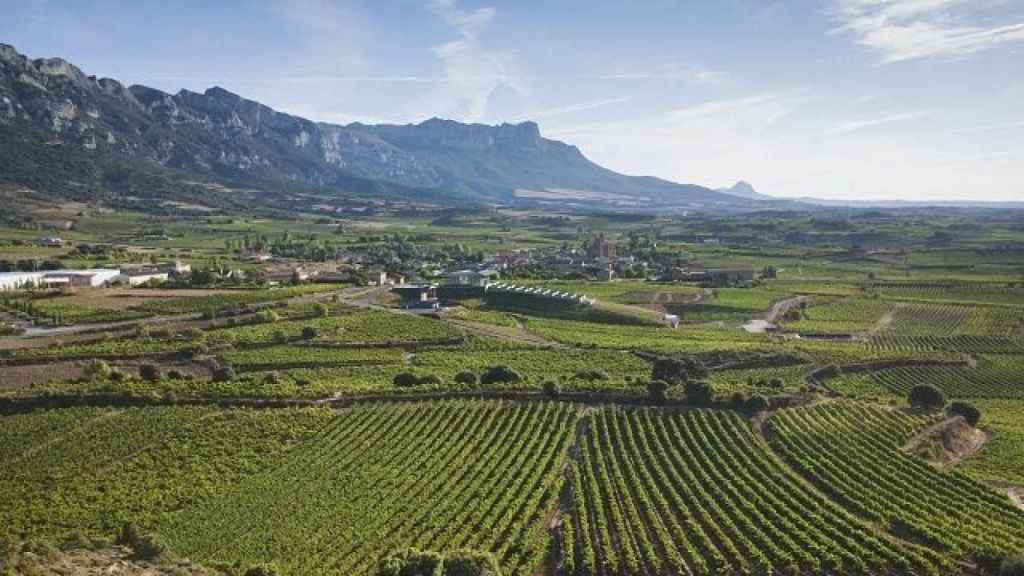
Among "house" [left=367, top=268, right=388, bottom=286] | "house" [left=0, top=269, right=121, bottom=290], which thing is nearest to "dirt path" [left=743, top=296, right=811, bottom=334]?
"house" [left=367, top=268, right=388, bottom=286]

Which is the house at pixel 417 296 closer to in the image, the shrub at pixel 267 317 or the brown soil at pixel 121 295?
the shrub at pixel 267 317

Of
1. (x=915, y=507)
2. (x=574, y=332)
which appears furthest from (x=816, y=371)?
(x=915, y=507)

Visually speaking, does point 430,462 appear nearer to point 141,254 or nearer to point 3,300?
point 3,300

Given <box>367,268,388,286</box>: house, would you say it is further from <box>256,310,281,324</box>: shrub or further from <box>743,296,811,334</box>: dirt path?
<box>743,296,811,334</box>: dirt path

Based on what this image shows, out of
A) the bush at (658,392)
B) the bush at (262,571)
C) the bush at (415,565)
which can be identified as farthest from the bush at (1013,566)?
the bush at (262,571)

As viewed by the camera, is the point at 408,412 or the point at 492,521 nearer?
the point at 492,521
